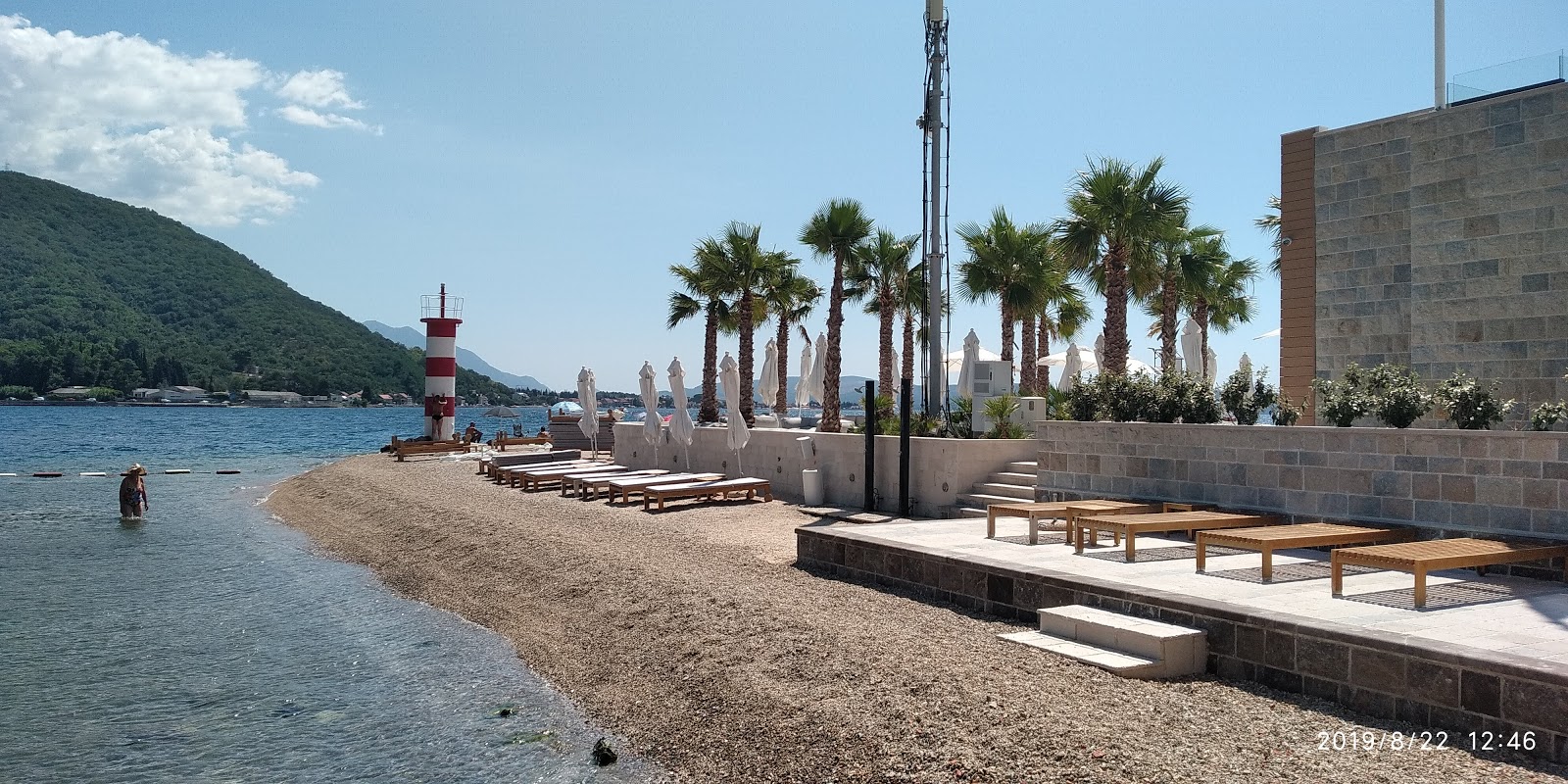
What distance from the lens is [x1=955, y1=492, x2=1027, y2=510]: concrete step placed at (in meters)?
12.9

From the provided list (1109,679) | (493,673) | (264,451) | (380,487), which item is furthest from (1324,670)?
(264,451)

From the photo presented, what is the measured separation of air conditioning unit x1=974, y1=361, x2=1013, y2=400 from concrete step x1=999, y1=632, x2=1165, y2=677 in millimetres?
9724

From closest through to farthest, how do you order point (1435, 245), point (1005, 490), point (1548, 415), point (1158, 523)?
point (1548, 415) → point (1158, 523) → point (1435, 245) → point (1005, 490)

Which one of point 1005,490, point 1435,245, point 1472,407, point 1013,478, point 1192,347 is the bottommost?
point 1005,490

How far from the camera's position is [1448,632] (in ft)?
18.3

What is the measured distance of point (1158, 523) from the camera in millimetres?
8711

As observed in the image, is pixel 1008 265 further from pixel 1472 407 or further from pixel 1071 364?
pixel 1472 407

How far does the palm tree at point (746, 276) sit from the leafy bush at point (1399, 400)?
16.8 metres

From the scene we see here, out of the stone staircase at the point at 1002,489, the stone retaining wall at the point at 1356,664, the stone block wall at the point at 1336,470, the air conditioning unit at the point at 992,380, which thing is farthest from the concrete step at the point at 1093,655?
the air conditioning unit at the point at 992,380

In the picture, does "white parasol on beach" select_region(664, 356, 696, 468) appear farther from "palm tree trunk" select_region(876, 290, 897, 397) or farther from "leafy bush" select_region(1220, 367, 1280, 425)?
"leafy bush" select_region(1220, 367, 1280, 425)

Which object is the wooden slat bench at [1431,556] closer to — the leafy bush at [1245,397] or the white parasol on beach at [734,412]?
the leafy bush at [1245,397]

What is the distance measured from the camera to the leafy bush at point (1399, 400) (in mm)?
8688

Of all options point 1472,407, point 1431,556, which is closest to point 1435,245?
point 1472,407

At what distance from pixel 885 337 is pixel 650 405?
272 inches
